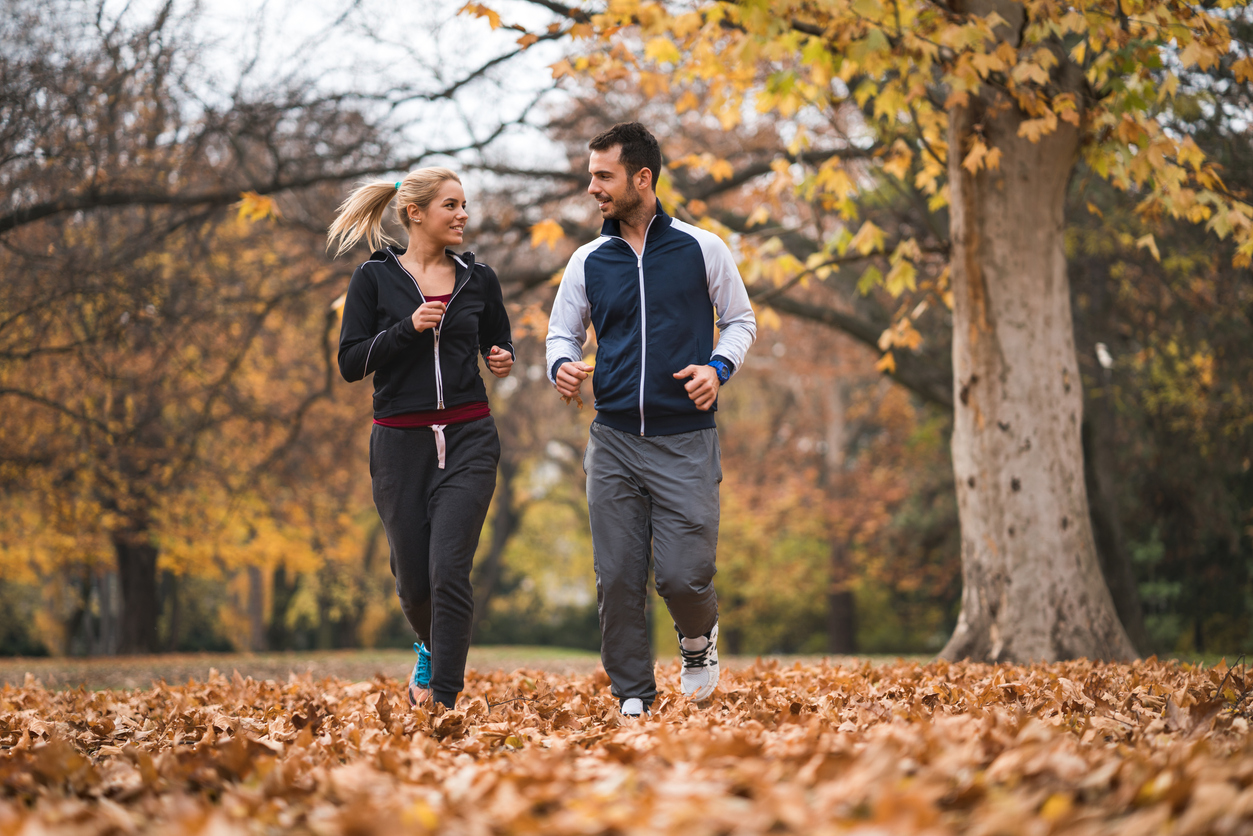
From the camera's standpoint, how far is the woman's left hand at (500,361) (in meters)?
4.08

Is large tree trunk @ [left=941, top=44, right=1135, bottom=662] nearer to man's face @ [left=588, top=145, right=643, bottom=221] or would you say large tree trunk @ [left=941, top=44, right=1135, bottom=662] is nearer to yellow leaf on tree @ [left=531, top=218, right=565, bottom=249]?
yellow leaf on tree @ [left=531, top=218, right=565, bottom=249]

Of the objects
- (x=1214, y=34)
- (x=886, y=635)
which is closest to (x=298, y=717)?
(x=1214, y=34)

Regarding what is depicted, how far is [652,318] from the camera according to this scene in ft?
12.6

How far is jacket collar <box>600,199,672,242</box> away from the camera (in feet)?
13.1

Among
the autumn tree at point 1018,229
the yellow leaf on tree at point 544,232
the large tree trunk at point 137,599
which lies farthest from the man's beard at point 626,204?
the large tree trunk at point 137,599

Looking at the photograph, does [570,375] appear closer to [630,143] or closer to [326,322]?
[630,143]

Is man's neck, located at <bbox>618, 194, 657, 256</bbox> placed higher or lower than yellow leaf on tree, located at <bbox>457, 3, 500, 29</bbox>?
lower

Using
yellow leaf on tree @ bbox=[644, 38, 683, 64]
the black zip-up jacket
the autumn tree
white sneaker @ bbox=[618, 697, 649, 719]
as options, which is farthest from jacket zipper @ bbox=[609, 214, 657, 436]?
yellow leaf on tree @ bbox=[644, 38, 683, 64]

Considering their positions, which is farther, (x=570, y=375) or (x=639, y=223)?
(x=639, y=223)

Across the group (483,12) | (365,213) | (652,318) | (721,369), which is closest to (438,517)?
(652,318)

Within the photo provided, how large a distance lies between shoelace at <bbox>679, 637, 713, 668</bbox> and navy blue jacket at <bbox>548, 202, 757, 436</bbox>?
37.5 inches

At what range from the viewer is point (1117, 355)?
1217cm

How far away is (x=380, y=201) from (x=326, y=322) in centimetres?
657

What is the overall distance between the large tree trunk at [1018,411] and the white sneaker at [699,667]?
2.88m
